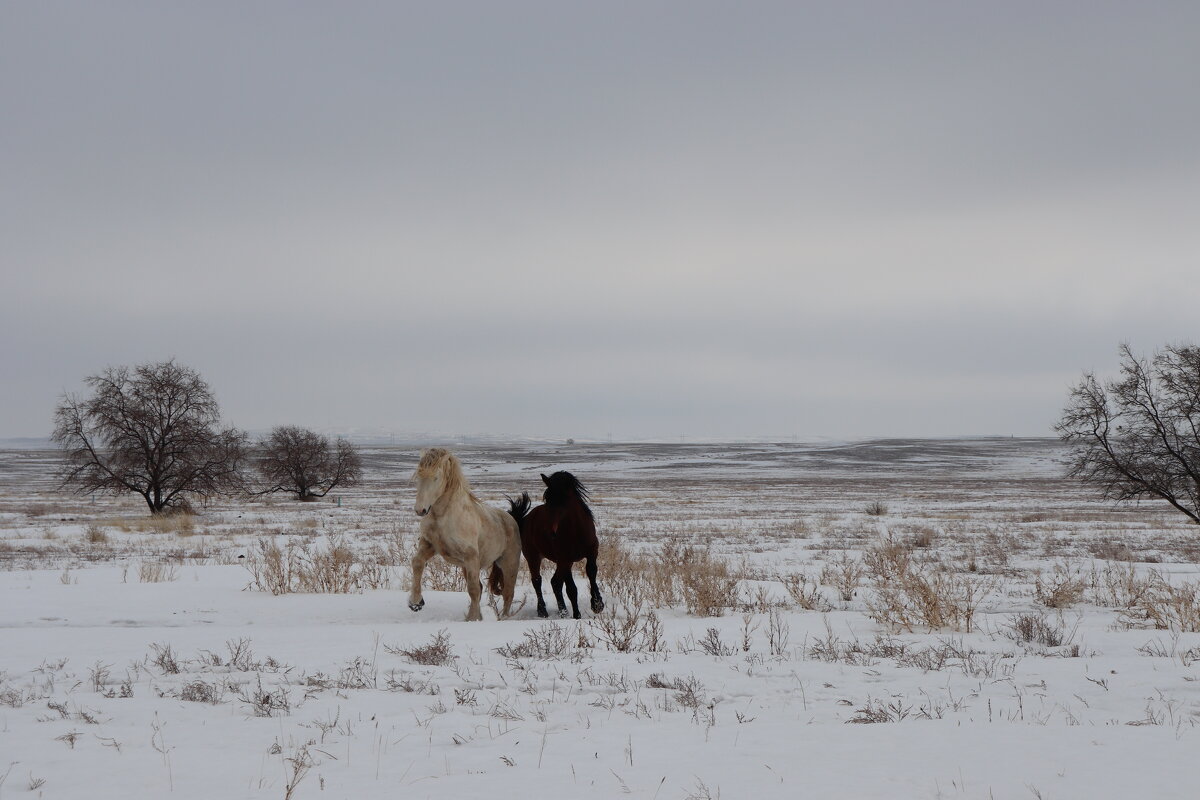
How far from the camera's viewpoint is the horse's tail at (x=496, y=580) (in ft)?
27.9

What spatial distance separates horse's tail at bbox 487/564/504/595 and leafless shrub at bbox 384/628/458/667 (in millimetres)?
2822

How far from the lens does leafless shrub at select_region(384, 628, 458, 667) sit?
527 cm

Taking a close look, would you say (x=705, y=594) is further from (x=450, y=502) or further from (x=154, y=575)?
(x=154, y=575)

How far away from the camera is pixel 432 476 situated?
7.43 m

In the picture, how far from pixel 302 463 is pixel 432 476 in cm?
4386

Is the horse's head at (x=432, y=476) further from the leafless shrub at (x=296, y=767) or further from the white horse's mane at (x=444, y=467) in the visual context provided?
the leafless shrub at (x=296, y=767)

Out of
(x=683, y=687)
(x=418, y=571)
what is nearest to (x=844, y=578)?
(x=418, y=571)

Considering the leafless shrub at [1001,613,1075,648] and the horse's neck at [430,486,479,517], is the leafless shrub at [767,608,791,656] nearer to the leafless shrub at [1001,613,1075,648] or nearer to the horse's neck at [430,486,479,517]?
the leafless shrub at [1001,613,1075,648]

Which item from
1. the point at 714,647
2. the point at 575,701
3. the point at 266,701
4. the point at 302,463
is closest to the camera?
the point at 266,701

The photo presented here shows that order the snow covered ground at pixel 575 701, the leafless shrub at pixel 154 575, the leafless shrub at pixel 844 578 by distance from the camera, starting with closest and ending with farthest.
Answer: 1. the snow covered ground at pixel 575 701
2. the leafless shrub at pixel 844 578
3. the leafless shrub at pixel 154 575

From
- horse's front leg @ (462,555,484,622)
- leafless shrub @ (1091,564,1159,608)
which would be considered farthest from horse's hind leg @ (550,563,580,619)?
leafless shrub @ (1091,564,1159,608)

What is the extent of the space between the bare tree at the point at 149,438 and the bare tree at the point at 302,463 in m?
13.0

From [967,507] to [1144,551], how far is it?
1863cm

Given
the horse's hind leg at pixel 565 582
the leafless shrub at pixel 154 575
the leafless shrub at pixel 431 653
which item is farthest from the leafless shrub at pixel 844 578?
the leafless shrub at pixel 154 575
